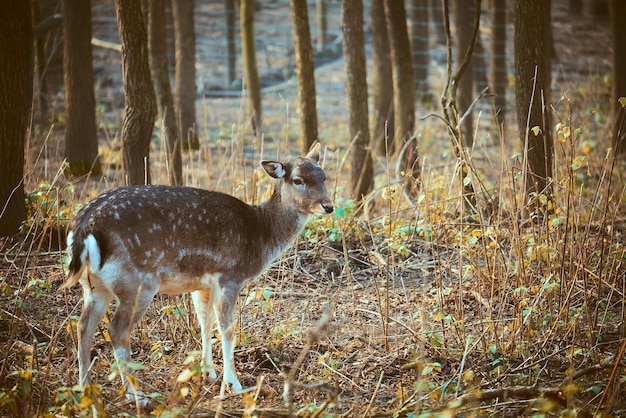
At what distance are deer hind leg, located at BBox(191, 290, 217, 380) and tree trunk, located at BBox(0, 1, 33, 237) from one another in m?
2.51

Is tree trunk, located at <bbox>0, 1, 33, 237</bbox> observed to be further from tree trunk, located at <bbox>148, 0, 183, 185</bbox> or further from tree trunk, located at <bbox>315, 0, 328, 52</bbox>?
tree trunk, located at <bbox>315, 0, 328, 52</bbox>

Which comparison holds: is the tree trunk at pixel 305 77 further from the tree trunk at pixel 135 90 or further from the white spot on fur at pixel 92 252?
the white spot on fur at pixel 92 252

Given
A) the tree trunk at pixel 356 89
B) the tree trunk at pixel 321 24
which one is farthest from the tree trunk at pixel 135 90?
the tree trunk at pixel 321 24

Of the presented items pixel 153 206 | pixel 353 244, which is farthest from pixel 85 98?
pixel 153 206

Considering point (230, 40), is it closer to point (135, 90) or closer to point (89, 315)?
point (135, 90)

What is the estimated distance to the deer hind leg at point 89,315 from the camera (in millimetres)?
5266

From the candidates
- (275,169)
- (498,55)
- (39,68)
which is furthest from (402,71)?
(39,68)

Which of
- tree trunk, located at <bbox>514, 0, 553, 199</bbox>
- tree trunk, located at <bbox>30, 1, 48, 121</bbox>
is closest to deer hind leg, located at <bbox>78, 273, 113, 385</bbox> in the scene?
tree trunk, located at <bbox>514, 0, 553, 199</bbox>

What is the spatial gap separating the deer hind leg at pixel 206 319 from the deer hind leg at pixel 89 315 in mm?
744

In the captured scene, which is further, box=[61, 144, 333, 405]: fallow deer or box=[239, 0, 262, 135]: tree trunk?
box=[239, 0, 262, 135]: tree trunk

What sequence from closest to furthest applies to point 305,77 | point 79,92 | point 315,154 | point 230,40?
1. point 315,154
2. point 305,77
3. point 79,92
4. point 230,40

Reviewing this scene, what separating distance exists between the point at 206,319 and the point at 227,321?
243 mm

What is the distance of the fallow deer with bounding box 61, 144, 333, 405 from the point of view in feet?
17.2

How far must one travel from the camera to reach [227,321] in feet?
19.2
